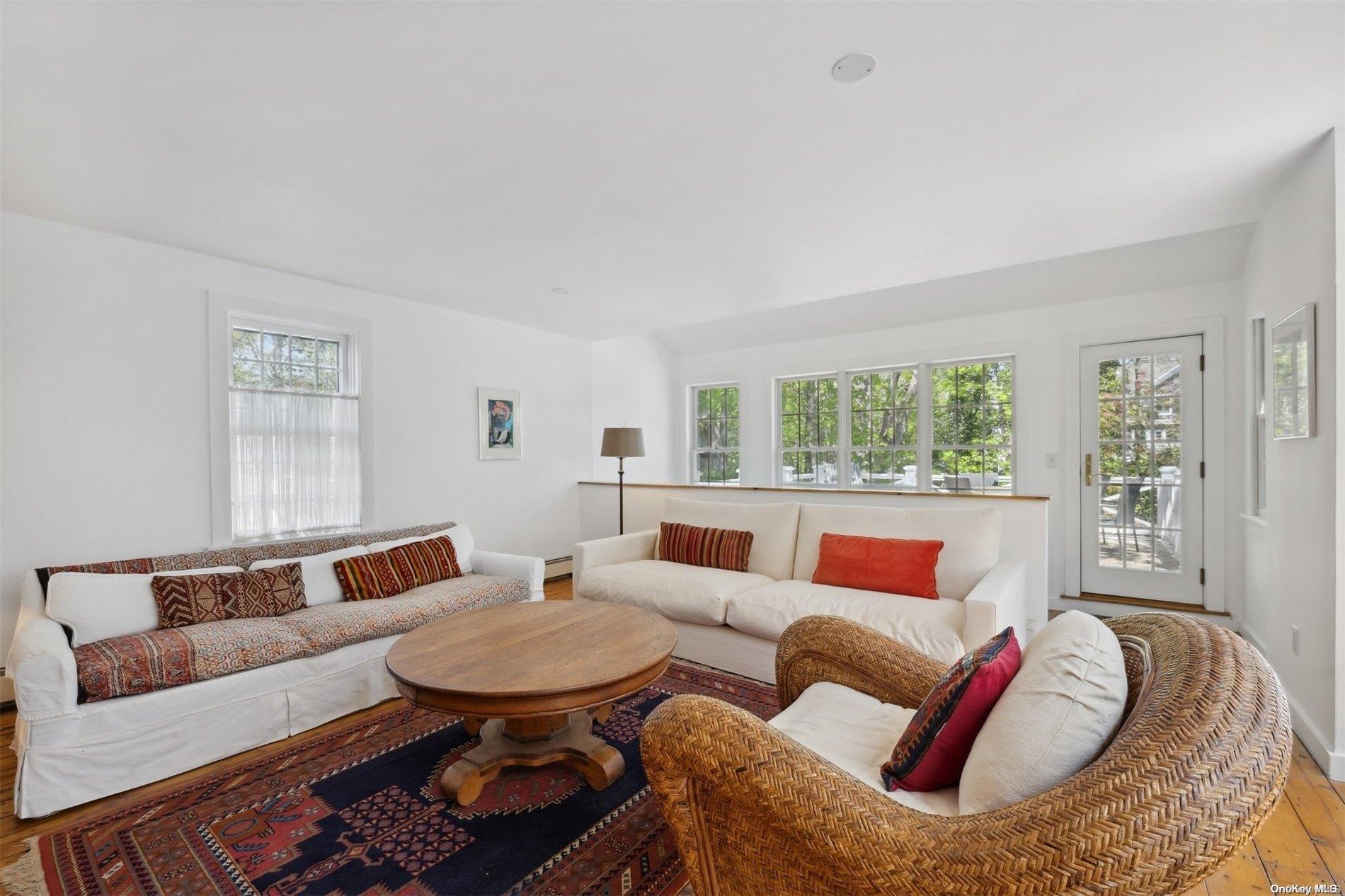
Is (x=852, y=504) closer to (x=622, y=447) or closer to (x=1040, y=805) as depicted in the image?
(x=622, y=447)

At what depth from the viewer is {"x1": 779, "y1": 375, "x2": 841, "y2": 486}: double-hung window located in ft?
20.2

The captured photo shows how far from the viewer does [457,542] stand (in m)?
4.04

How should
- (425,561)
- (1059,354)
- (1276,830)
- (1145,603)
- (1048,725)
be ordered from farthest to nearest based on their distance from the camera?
(1059,354) → (1145,603) → (425,561) → (1276,830) → (1048,725)

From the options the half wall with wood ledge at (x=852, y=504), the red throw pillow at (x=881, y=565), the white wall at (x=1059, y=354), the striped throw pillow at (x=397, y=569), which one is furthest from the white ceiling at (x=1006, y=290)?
the striped throw pillow at (x=397, y=569)

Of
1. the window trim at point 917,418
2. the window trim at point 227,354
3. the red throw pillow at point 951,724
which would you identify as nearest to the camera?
the red throw pillow at point 951,724

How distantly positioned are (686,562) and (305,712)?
214 centimetres

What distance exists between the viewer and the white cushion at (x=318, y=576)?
10.7 ft

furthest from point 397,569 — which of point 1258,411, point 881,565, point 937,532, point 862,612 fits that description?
point 1258,411

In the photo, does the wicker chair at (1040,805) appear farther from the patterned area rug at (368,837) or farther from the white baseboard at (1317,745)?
the white baseboard at (1317,745)

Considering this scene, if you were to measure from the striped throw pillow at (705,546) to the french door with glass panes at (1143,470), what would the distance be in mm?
2862

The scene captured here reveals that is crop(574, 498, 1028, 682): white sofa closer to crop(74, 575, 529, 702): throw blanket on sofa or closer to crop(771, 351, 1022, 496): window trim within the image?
crop(74, 575, 529, 702): throw blanket on sofa

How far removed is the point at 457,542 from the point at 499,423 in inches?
53.9

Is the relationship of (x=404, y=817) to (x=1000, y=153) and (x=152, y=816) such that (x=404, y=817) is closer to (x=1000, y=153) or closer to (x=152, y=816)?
(x=152, y=816)

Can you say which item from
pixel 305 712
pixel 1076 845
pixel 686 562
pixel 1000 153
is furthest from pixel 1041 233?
pixel 305 712
